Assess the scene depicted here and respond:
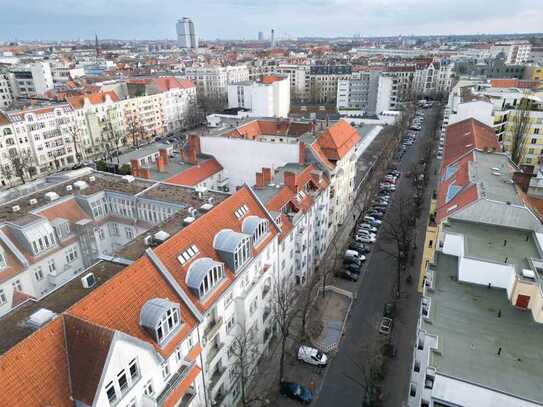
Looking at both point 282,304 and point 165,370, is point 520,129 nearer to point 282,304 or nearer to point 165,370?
point 282,304

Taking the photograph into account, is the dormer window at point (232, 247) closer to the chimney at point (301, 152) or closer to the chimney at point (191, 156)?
the chimney at point (301, 152)

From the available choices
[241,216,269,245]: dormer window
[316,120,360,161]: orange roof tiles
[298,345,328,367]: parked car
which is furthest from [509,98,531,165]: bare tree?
[241,216,269,245]: dormer window

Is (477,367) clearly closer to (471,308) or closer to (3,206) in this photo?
(471,308)

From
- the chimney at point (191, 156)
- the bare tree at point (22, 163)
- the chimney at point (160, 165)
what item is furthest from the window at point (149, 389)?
the bare tree at point (22, 163)

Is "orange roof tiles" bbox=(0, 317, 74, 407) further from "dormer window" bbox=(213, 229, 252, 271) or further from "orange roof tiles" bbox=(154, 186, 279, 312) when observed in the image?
"dormer window" bbox=(213, 229, 252, 271)

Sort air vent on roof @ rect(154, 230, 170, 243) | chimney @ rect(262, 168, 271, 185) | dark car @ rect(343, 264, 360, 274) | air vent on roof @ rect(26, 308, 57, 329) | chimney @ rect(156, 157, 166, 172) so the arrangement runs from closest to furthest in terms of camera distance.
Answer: air vent on roof @ rect(26, 308, 57, 329) → air vent on roof @ rect(154, 230, 170, 243) → chimney @ rect(262, 168, 271, 185) → dark car @ rect(343, 264, 360, 274) → chimney @ rect(156, 157, 166, 172)

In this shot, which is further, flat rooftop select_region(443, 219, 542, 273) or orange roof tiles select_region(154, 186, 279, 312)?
flat rooftop select_region(443, 219, 542, 273)
